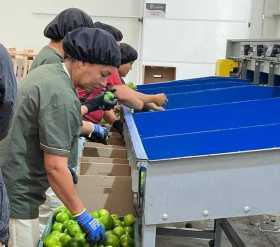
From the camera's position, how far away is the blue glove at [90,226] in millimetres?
1860

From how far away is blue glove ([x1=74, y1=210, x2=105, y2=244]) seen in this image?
1860 mm

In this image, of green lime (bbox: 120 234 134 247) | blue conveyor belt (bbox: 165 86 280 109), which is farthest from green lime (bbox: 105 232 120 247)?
blue conveyor belt (bbox: 165 86 280 109)

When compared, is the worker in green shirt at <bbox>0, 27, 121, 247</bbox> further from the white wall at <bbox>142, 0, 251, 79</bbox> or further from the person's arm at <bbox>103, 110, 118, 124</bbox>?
the white wall at <bbox>142, 0, 251, 79</bbox>

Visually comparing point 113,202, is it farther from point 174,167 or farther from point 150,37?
point 150,37

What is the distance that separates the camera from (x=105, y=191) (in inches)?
105

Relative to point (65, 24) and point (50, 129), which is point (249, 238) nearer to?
point (65, 24)

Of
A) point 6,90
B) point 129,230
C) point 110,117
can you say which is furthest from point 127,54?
point 6,90

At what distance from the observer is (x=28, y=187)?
182cm

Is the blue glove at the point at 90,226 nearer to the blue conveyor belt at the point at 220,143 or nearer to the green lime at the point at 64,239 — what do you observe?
the green lime at the point at 64,239

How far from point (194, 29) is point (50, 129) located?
4.64m

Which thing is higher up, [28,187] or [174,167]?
[174,167]

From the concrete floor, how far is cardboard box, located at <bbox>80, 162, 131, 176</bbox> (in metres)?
0.83

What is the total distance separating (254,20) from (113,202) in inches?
175

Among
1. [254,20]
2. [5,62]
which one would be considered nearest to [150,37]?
[254,20]
